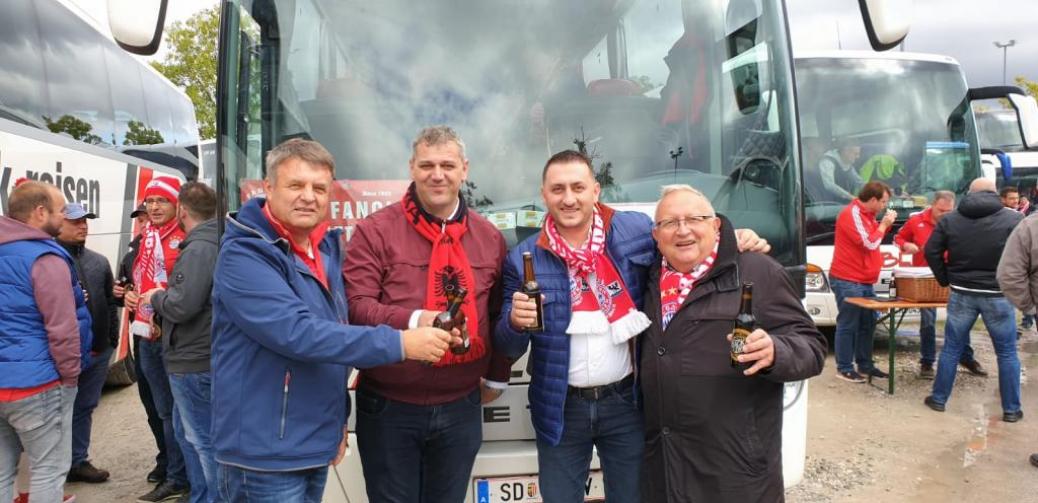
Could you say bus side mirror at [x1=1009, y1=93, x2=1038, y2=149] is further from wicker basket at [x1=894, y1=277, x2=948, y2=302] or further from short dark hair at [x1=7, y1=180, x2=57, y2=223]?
short dark hair at [x1=7, y1=180, x2=57, y2=223]

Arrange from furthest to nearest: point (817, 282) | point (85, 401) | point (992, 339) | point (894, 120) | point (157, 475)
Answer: point (894, 120) → point (817, 282) → point (992, 339) → point (157, 475) → point (85, 401)

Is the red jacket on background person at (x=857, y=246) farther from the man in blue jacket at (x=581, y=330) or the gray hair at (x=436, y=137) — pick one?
the gray hair at (x=436, y=137)

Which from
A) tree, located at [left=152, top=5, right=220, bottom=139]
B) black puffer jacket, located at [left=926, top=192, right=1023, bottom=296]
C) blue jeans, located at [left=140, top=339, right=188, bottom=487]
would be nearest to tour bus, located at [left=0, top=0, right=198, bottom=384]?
blue jeans, located at [left=140, top=339, right=188, bottom=487]

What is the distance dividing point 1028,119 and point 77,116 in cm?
853

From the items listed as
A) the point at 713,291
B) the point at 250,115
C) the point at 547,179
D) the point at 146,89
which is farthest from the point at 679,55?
the point at 146,89

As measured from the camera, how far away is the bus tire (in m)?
7.26

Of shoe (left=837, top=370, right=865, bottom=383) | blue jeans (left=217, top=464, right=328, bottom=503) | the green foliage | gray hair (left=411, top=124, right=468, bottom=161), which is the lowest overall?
shoe (left=837, top=370, right=865, bottom=383)

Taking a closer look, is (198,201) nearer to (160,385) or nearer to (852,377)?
(160,385)

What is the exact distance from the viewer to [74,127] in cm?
605

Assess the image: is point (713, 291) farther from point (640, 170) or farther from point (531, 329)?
point (640, 170)

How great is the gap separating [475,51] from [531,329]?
153cm

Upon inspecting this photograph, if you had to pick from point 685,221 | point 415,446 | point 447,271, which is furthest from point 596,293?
point 415,446

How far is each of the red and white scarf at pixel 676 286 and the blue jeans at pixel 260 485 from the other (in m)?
1.33

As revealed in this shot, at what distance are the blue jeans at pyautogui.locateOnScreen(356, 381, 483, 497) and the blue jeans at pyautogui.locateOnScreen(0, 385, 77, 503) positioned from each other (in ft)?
6.57
